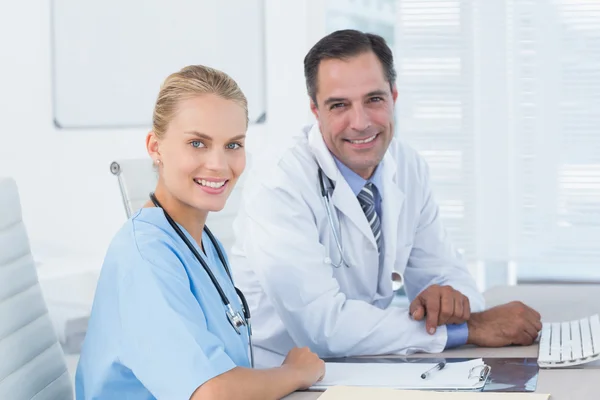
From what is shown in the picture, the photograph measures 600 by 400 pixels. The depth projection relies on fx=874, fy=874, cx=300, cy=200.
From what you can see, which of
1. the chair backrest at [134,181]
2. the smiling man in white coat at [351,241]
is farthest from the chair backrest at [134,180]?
the smiling man in white coat at [351,241]

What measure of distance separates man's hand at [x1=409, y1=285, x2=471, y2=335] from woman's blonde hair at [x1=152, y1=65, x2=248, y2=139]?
1.72 ft

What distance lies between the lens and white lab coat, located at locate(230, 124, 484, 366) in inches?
59.2

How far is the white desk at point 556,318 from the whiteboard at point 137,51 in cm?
160

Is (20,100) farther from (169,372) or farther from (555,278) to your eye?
(169,372)

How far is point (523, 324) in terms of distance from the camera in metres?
1.48

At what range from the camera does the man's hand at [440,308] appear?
4.91ft

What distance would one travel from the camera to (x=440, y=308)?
59.7 inches

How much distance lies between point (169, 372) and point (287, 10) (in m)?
2.46

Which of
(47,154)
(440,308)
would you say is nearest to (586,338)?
(440,308)

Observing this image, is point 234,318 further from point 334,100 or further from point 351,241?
point 334,100

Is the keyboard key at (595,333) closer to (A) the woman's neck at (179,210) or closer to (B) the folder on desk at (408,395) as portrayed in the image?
(B) the folder on desk at (408,395)

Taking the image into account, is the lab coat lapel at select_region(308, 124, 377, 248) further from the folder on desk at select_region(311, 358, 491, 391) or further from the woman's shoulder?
the woman's shoulder

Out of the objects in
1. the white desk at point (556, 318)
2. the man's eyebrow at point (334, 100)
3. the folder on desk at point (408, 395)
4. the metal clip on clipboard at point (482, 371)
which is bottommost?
the white desk at point (556, 318)

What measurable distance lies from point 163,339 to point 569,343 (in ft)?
2.26
